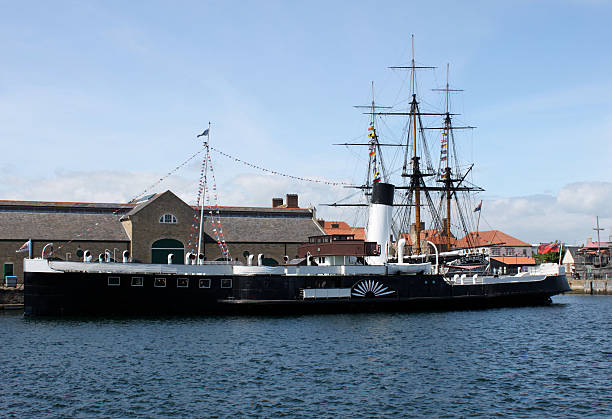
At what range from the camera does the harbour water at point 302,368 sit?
20797 mm

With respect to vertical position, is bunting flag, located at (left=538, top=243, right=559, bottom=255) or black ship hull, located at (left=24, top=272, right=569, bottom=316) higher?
bunting flag, located at (left=538, top=243, right=559, bottom=255)

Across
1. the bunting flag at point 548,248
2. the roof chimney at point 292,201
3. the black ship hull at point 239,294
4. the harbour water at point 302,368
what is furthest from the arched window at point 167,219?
the bunting flag at point 548,248

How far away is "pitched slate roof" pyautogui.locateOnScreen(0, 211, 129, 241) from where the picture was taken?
204 feet

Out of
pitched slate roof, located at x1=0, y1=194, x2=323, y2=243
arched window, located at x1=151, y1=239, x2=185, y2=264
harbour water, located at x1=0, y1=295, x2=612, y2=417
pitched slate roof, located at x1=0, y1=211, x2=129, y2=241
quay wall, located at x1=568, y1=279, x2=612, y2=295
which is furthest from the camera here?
quay wall, located at x1=568, y1=279, x2=612, y2=295

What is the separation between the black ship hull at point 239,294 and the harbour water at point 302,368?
80.3 inches

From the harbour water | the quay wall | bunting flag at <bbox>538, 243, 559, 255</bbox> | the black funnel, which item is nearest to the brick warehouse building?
the black funnel

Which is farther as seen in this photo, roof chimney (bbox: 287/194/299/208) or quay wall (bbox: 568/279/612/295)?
roof chimney (bbox: 287/194/299/208)

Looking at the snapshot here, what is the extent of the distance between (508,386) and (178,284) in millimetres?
25219

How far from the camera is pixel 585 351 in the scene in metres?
31.1

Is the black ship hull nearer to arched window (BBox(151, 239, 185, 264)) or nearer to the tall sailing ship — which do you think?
the tall sailing ship

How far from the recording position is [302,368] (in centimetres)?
2642

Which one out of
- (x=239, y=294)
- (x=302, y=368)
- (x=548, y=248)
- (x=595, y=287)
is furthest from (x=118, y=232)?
(x=548, y=248)

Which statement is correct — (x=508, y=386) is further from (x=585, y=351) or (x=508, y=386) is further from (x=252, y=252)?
(x=252, y=252)

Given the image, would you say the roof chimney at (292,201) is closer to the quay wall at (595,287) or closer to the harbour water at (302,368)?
the quay wall at (595,287)
